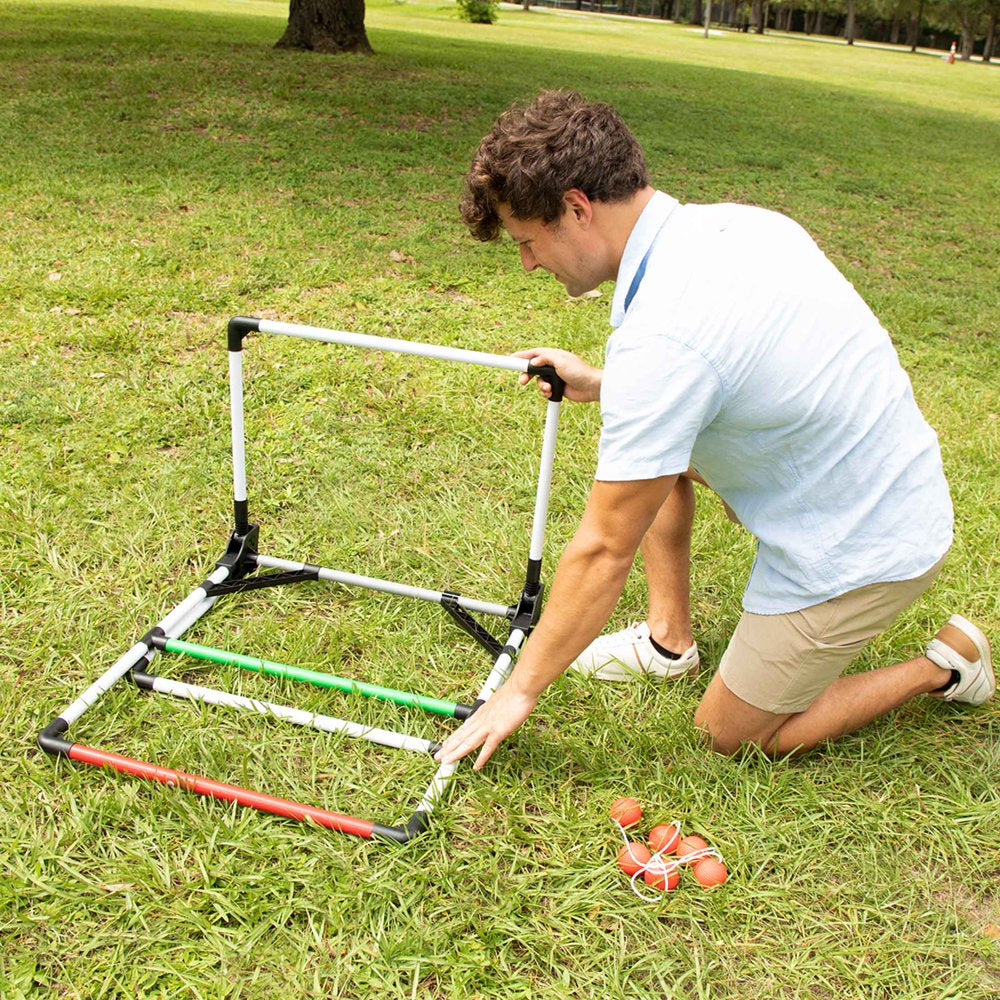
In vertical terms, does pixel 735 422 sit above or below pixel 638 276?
below

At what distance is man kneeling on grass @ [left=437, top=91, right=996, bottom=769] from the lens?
1.93 m

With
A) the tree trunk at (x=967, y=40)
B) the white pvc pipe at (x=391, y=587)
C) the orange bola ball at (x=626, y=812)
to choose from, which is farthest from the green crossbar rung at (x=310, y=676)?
the tree trunk at (x=967, y=40)

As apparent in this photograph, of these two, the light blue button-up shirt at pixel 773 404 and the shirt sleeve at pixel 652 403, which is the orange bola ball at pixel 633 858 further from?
the shirt sleeve at pixel 652 403

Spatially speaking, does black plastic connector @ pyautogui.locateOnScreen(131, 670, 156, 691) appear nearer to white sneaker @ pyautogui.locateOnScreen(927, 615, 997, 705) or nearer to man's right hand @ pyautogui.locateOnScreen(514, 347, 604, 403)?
man's right hand @ pyautogui.locateOnScreen(514, 347, 604, 403)

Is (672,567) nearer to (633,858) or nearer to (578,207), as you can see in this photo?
(633,858)

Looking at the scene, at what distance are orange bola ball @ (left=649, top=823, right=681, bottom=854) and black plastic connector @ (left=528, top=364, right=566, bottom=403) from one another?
120 cm

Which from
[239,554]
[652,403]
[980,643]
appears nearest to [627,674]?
[980,643]

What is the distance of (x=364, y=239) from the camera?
6262mm

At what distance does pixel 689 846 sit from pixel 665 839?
61 millimetres

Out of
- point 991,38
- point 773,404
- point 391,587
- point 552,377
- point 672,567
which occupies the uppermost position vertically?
point 991,38

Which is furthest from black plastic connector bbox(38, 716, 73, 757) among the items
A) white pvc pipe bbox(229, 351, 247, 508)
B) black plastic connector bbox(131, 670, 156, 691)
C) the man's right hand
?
the man's right hand

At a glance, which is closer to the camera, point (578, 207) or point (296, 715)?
point (578, 207)

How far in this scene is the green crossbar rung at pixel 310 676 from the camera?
2691mm

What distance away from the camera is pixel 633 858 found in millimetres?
2303
